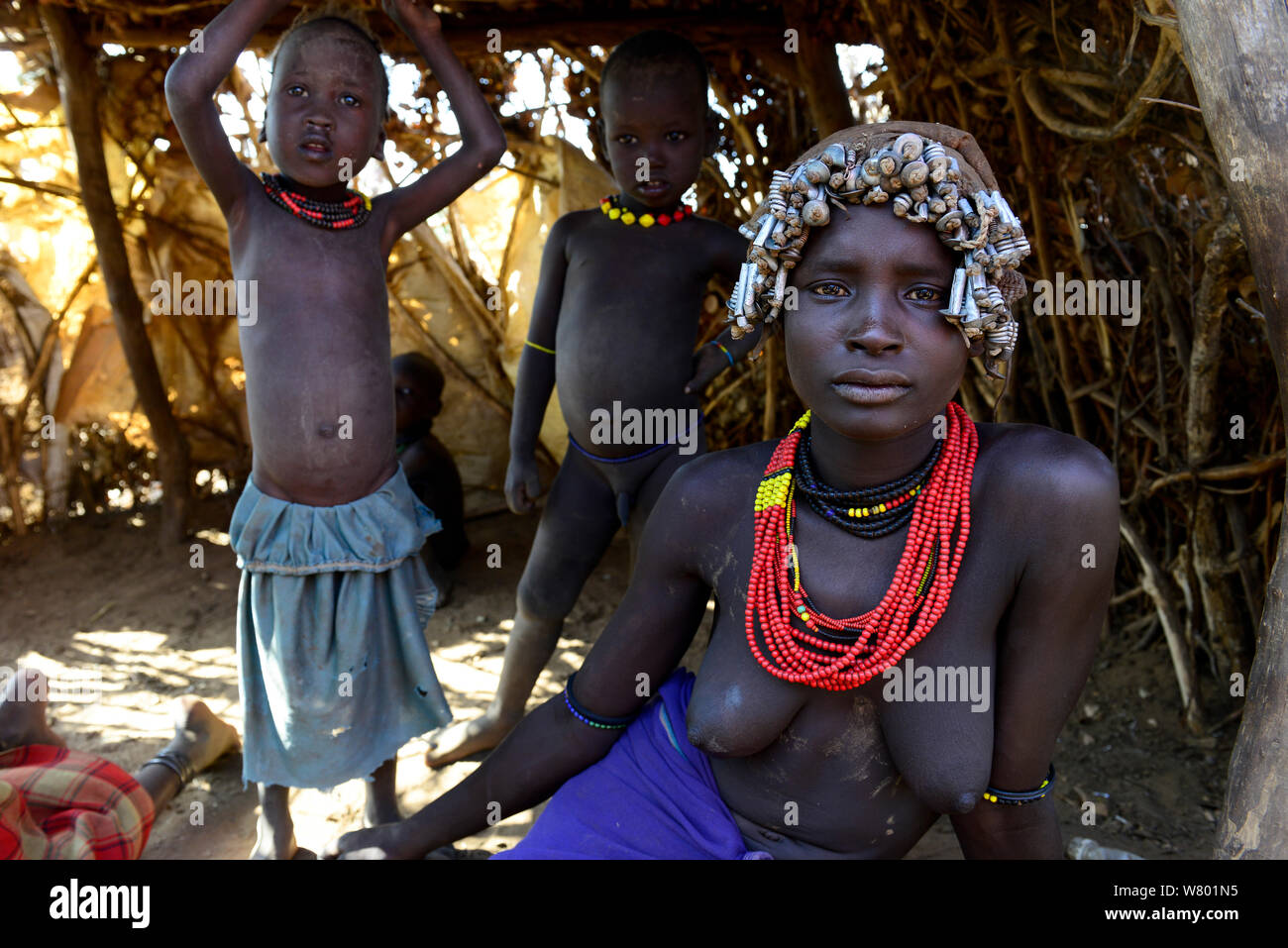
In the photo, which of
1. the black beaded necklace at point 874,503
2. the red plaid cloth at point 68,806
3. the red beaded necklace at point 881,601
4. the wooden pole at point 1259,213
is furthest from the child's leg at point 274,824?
the wooden pole at point 1259,213

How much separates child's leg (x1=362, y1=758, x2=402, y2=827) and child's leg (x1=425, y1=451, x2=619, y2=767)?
1.86 ft

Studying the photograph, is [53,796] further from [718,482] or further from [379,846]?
[718,482]

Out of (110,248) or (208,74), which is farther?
(110,248)

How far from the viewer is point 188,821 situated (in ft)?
11.0

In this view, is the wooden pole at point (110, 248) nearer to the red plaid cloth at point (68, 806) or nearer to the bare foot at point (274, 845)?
the bare foot at point (274, 845)

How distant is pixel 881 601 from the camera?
5.55ft

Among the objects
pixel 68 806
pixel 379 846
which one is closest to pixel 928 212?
pixel 379 846

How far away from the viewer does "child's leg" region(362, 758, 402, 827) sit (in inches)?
118

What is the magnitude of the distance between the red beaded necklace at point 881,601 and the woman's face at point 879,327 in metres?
0.15

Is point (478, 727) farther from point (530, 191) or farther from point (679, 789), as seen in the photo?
point (530, 191)

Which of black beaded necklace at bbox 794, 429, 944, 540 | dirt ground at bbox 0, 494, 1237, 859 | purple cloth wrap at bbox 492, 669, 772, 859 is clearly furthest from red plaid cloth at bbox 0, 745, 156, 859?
black beaded necklace at bbox 794, 429, 944, 540

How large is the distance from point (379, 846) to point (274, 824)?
1.06 m

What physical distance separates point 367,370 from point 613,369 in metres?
0.81

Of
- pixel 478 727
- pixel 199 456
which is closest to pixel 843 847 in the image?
pixel 478 727
